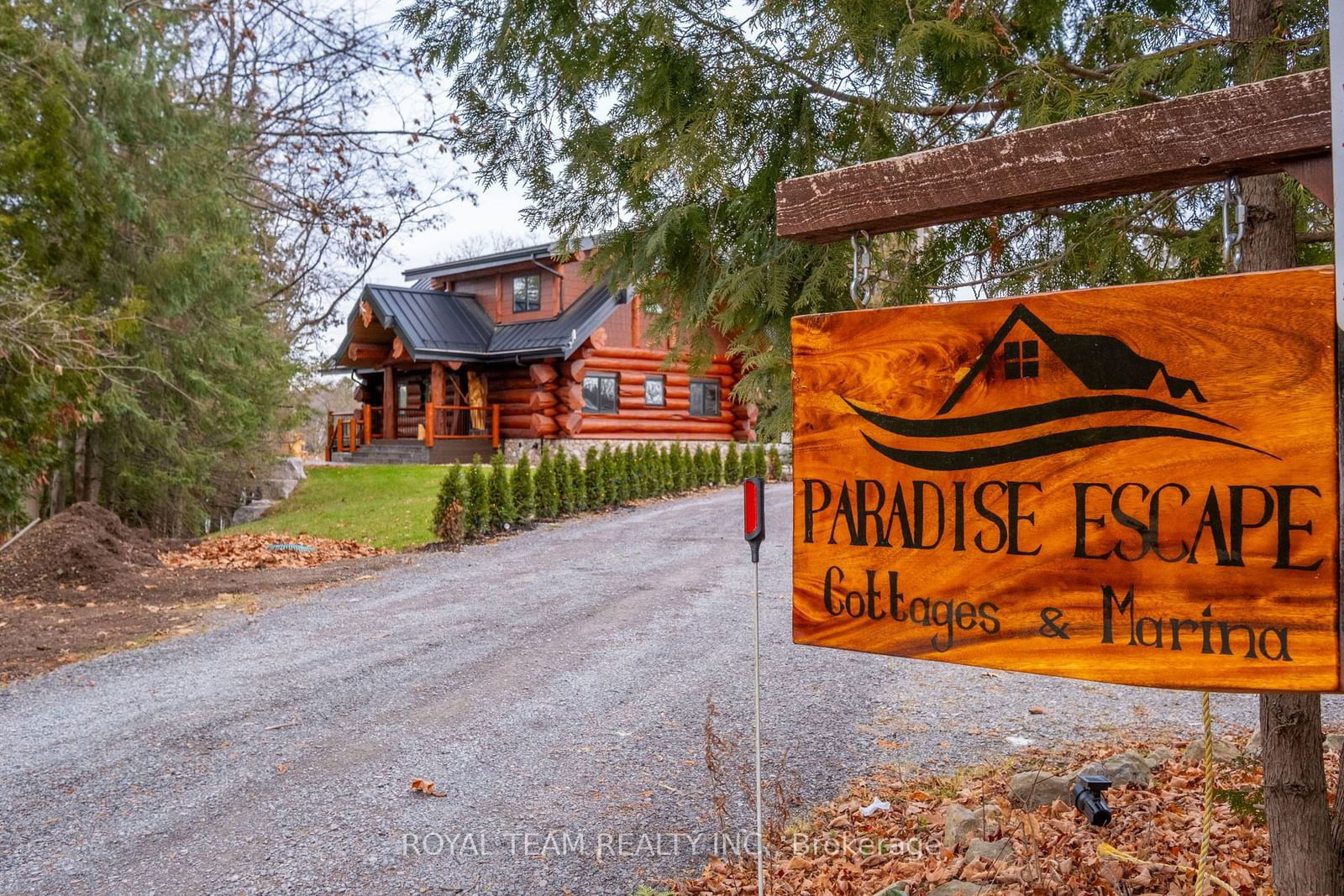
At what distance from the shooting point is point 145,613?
28.9 feet

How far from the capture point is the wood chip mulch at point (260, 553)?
11852mm

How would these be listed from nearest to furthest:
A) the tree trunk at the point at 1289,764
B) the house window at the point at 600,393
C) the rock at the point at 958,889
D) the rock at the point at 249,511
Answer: the tree trunk at the point at 1289,764
the rock at the point at 958,889
the rock at the point at 249,511
the house window at the point at 600,393

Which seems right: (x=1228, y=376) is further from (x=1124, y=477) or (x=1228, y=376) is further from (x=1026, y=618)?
(x=1026, y=618)

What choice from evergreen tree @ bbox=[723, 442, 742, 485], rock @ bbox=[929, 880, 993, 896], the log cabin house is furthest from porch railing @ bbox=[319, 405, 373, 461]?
rock @ bbox=[929, 880, 993, 896]

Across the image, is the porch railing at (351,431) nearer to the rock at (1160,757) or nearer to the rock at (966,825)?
the rock at (1160,757)

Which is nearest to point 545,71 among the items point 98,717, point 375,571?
point 98,717

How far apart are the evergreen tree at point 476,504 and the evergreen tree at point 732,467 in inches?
365

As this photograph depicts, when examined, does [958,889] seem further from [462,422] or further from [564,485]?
[462,422]

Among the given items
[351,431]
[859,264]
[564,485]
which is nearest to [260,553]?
[564,485]

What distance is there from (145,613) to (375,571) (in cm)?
276

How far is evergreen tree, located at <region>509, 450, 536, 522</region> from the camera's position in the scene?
14.9 m

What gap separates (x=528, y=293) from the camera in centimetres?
2352

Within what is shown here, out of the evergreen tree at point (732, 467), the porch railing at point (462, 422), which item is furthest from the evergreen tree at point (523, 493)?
the evergreen tree at point (732, 467)

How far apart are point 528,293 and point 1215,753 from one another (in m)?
21.0
